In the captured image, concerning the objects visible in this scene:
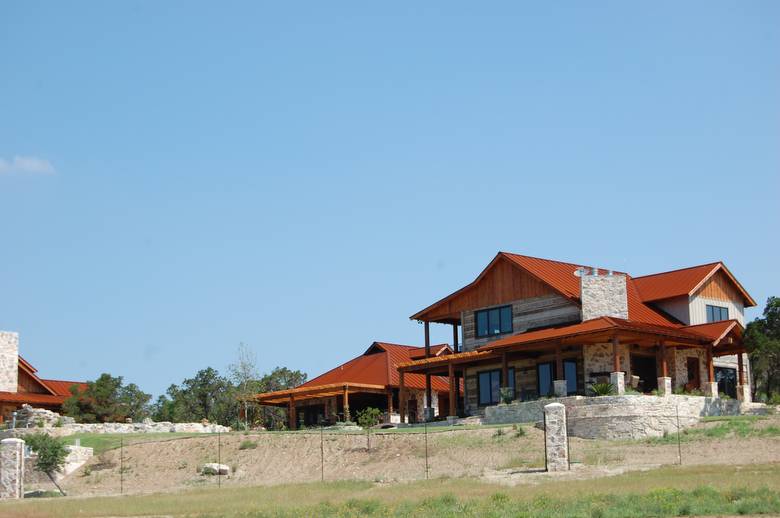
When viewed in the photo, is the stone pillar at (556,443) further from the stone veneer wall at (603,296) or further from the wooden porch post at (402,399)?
the wooden porch post at (402,399)

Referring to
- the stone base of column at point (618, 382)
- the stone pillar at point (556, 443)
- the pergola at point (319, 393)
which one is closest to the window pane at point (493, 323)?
the pergola at point (319, 393)

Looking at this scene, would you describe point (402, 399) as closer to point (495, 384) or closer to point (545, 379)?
point (495, 384)

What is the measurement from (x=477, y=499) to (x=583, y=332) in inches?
696

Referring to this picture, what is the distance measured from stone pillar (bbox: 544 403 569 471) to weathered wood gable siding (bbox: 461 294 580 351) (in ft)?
49.4

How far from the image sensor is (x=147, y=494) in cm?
3844

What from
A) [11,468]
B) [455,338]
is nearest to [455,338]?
[455,338]

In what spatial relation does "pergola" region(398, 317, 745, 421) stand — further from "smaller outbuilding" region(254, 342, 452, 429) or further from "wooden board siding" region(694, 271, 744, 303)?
"smaller outbuilding" region(254, 342, 452, 429)

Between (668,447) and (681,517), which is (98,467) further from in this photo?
(681,517)

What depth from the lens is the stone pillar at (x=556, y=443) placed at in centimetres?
3666

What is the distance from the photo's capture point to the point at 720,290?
5681 centimetres

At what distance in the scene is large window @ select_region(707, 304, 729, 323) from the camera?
5575 cm

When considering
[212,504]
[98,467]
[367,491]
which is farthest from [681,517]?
[98,467]

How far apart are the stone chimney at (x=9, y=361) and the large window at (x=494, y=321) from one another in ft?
96.5

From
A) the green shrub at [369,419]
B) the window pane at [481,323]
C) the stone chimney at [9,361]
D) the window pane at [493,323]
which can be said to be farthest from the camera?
the stone chimney at [9,361]
